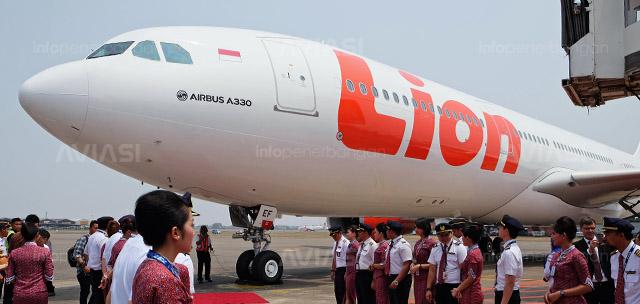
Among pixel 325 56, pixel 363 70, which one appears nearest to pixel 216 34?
pixel 325 56

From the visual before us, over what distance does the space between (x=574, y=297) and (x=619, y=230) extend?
80 centimetres

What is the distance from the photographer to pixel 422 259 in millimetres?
8078

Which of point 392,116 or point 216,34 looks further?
point 392,116

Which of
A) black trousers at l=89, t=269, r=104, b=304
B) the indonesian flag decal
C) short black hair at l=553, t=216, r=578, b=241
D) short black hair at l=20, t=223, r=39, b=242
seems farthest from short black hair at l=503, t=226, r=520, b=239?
the indonesian flag decal

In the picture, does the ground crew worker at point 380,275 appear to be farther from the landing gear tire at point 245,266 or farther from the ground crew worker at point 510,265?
the landing gear tire at point 245,266

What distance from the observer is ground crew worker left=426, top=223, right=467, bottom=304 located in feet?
23.7

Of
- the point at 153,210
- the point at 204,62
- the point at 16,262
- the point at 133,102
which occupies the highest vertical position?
the point at 204,62

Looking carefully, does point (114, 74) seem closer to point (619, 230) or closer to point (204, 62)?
point (204, 62)

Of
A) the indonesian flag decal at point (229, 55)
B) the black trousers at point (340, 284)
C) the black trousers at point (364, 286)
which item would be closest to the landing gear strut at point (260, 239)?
the black trousers at point (340, 284)

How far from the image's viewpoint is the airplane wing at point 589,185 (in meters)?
17.0

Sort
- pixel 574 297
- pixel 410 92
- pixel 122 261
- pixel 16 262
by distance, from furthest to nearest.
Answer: pixel 410 92 → pixel 16 262 → pixel 574 297 → pixel 122 261

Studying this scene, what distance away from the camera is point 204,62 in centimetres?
1016

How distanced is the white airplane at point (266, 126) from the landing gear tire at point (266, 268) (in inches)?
1.1

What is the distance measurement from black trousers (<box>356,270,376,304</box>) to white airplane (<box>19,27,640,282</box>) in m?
2.69
